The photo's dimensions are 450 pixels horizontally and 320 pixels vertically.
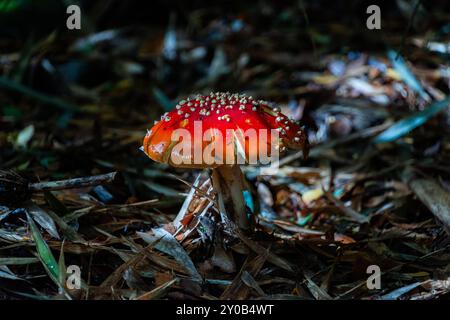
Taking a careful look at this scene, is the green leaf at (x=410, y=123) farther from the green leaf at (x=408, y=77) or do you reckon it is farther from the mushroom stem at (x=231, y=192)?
the mushroom stem at (x=231, y=192)

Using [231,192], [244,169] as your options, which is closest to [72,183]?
[231,192]

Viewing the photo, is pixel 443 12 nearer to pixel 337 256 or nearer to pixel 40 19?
pixel 337 256

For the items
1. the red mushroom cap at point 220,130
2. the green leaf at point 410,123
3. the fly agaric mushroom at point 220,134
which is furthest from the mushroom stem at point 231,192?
the green leaf at point 410,123

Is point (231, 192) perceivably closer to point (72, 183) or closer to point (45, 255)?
point (72, 183)

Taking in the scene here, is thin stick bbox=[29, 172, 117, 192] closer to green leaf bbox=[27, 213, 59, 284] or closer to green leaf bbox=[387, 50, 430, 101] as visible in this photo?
green leaf bbox=[27, 213, 59, 284]

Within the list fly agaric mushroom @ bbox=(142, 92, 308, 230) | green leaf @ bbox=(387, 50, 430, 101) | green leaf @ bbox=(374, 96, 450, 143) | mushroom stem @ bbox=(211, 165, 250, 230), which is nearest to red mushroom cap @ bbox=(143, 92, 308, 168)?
fly agaric mushroom @ bbox=(142, 92, 308, 230)

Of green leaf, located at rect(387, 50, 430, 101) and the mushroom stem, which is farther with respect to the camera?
green leaf, located at rect(387, 50, 430, 101)

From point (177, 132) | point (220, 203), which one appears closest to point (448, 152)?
point (220, 203)
